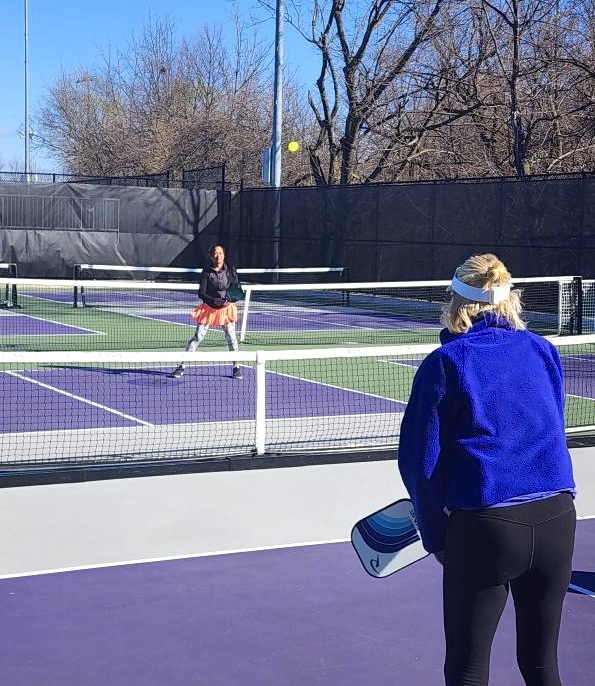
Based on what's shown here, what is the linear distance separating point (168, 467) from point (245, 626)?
3155 millimetres

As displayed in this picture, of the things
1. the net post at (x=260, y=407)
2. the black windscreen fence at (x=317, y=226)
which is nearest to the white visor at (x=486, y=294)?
the net post at (x=260, y=407)

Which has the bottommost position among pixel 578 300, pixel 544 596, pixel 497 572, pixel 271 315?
pixel 271 315

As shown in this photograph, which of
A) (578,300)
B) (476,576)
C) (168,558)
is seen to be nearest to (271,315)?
(578,300)

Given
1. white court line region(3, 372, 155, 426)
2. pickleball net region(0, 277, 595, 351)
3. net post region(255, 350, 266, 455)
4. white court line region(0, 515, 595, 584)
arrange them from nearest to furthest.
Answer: white court line region(0, 515, 595, 584) < net post region(255, 350, 266, 455) < white court line region(3, 372, 155, 426) < pickleball net region(0, 277, 595, 351)

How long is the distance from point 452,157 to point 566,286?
16.8 metres

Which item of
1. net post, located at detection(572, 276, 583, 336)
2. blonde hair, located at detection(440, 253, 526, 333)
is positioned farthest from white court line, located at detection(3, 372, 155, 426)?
net post, located at detection(572, 276, 583, 336)

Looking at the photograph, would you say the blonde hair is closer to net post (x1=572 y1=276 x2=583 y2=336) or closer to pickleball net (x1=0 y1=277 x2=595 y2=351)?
pickleball net (x1=0 y1=277 x2=595 y2=351)

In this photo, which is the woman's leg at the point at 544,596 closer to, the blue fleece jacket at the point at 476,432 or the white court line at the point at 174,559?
the blue fleece jacket at the point at 476,432

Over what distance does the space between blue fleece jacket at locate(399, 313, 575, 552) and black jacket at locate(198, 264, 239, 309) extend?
33.9ft

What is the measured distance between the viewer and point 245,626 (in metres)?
5.07

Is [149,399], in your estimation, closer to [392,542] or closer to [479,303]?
[392,542]

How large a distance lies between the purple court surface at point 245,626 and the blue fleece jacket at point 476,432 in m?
1.43

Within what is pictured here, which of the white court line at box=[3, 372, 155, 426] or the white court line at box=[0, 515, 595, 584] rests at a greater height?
the white court line at box=[3, 372, 155, 426]

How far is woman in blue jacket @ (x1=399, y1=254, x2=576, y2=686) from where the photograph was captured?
328cm
